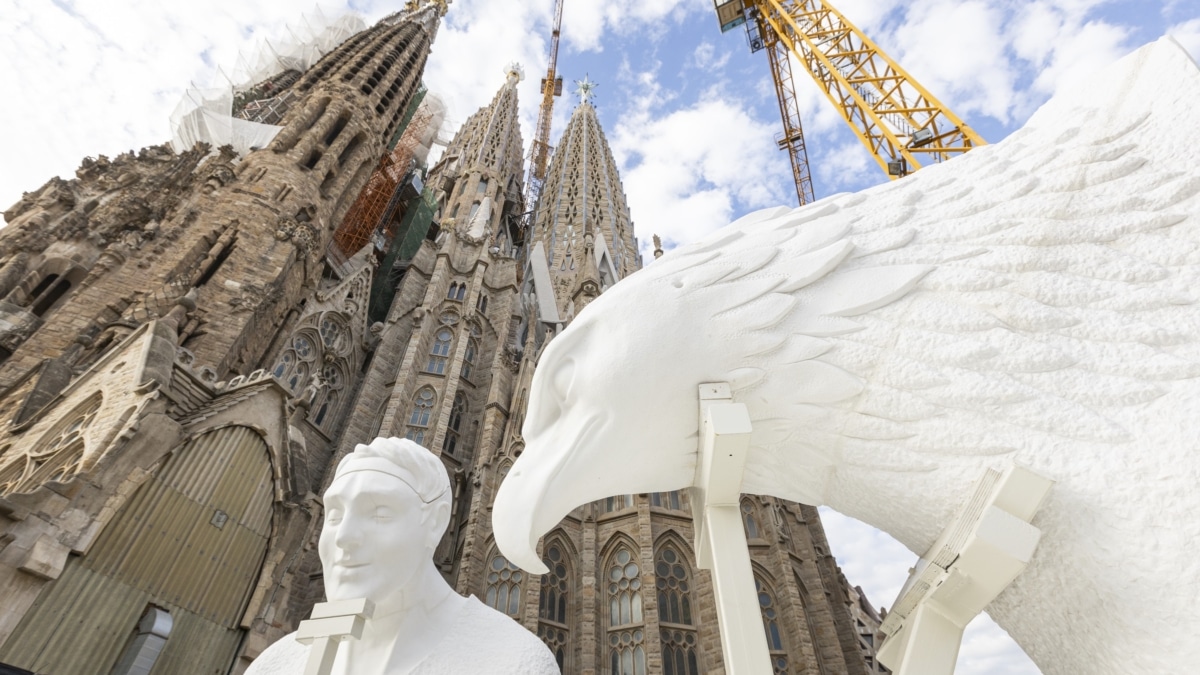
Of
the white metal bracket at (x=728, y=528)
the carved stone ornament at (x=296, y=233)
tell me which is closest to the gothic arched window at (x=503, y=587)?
the carved stone ornament at (x=296, y=233)

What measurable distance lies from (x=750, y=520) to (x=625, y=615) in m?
4.26

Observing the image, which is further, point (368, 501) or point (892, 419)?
point (368, 501)

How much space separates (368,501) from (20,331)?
13.9 m

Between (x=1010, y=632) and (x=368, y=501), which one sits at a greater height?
(x=368, y=501)

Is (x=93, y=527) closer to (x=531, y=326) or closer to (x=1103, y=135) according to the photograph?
(x=1103, y=135)

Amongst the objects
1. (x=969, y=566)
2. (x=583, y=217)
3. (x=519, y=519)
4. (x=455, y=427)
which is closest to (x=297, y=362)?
(x=455, y=427)

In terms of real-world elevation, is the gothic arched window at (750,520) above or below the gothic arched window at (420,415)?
below

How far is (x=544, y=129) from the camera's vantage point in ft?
156

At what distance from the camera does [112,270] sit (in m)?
12.2

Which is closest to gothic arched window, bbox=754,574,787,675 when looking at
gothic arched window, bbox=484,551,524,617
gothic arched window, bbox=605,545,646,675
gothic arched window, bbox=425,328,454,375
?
gothic arched window, bbox=605,545,646,675

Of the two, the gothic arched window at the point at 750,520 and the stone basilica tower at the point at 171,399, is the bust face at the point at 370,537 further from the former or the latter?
the gothic arched window at the point at 750,520

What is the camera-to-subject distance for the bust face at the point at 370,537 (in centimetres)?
178

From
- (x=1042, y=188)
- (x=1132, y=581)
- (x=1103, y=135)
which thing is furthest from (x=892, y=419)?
(x=1103, y=135)

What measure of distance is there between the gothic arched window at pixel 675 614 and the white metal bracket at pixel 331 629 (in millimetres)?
11060
